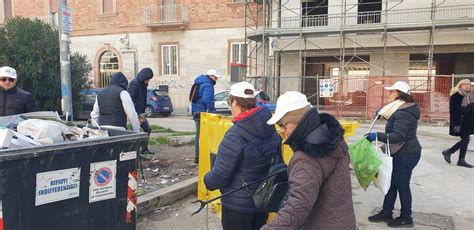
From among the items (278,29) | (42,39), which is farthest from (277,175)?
(278,29)

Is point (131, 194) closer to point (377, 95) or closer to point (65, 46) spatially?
point (65, 46)

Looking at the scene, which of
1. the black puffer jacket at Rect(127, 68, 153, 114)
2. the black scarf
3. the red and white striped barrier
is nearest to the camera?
the black scarf

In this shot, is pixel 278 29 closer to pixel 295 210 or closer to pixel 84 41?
pixel 84 41

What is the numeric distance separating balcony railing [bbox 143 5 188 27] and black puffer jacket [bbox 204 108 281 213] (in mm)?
22554

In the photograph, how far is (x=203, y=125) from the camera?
189 inches

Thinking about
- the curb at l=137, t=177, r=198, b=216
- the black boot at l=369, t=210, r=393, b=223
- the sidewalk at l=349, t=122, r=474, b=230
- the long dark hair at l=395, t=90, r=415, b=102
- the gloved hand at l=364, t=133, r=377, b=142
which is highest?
the long dark hair at l=395, t=90, r=415, b=102

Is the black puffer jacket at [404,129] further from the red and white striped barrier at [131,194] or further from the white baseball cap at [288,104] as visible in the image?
the red and white striped barrier at [131,194]

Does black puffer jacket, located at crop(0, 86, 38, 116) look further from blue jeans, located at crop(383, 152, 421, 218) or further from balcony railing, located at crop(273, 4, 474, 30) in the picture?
balcony railing, located at crop(273, 4, 474, 30)

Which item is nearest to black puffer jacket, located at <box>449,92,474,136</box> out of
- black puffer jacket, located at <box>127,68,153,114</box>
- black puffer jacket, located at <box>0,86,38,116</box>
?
black puffer jacket, located at <box>127,68,153,114</box>

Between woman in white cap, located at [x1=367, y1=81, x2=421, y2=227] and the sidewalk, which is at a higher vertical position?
woman in white cap, located at [x1=367, y1=81, x2=421, y2=227]

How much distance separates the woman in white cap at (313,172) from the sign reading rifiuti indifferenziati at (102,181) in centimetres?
144

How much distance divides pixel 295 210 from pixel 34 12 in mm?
32400

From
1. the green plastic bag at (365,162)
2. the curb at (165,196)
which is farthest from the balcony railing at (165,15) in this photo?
the green plastic bag at (365,162)

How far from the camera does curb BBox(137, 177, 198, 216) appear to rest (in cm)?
464
